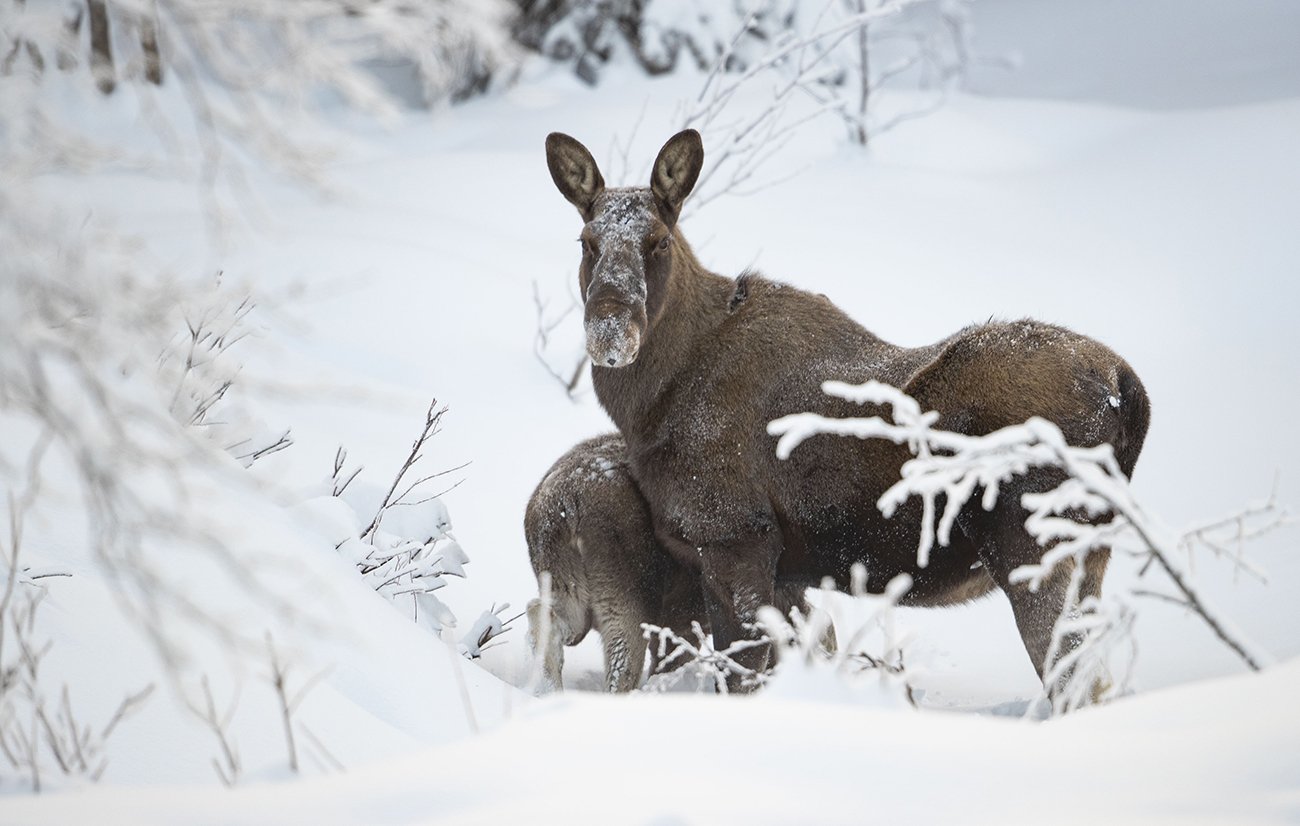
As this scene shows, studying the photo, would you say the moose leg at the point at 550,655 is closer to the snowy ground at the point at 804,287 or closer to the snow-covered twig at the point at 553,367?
the snowy ground at the point at 804,287

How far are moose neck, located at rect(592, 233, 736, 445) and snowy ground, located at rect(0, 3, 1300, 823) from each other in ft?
3.92

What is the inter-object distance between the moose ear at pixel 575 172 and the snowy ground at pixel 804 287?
91cm

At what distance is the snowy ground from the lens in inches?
82.9

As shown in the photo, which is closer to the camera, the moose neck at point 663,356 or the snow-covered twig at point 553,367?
the moose neck at point 663,356

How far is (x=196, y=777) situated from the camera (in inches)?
120

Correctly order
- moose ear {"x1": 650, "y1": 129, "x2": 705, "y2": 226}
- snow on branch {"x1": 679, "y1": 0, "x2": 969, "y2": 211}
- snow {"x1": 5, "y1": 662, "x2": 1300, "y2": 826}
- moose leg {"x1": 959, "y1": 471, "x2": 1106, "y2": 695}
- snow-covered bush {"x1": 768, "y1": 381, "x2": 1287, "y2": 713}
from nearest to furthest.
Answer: snow {"x1": 5, "y1": 662, "x2": 1300, "y2": 826}
snow-covered bush {"x1": 768, "y1": 381, "x2": 1287, "y2": 713}
moose leg {"x1": 959, "y1": 471, "x2": 1106, "y2": 695}
moose ear {"x1": 650, "y1": 129, "x2": 705, "y2": 226}
snow on branch {"x1": 679, "y1": 0, "x2": 969, "y2": 211}

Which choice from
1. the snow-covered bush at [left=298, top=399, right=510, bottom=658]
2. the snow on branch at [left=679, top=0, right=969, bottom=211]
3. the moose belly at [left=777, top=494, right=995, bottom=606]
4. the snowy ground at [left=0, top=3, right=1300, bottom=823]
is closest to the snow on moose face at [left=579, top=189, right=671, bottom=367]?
the snow-covered bush at [left=298, top=399, right=510, bottom=658]

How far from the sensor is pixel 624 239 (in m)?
4.96

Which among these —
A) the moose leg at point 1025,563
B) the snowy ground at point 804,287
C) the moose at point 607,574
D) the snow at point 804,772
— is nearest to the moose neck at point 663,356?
the moose at point 607,574

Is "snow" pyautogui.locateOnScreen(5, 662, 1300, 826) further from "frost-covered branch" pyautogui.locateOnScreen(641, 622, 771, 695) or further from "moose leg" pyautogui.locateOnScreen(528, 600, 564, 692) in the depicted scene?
"moose leg" pyautogui.locateOnScreen(528, 600, 564, 692)

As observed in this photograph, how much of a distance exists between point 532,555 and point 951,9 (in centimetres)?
975

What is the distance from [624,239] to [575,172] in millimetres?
587

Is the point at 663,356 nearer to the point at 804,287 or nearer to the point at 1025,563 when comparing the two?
the point at 1025,563

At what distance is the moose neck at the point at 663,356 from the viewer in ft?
16.8
